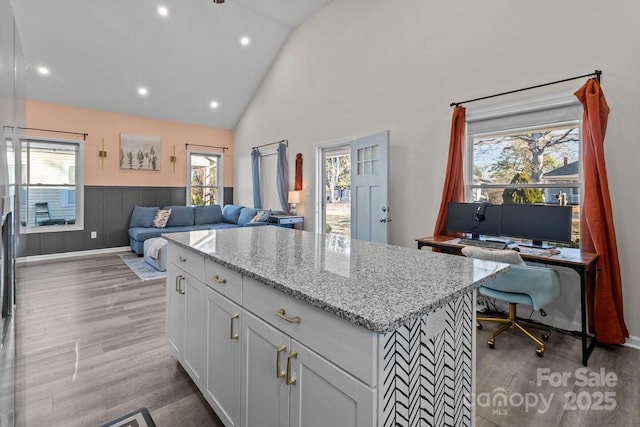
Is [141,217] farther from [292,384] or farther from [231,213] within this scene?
[292,384]

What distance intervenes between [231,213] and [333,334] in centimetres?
634

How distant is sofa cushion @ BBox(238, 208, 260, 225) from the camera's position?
20.5 feet

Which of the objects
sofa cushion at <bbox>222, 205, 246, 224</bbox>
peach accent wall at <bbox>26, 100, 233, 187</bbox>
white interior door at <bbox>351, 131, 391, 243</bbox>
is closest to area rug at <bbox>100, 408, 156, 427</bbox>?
white interior door at <bbox>351, 131, 391, 243</bbox>

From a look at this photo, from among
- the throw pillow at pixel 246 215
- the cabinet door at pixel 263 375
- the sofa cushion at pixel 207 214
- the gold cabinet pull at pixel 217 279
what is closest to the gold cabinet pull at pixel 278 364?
the cabinet door at pixel 263 375

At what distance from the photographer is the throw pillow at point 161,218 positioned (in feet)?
20.2

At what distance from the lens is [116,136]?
609 centimetres

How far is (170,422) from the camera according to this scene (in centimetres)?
166

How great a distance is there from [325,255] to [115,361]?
181cm

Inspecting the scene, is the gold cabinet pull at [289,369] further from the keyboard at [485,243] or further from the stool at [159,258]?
the stool at [159,258]

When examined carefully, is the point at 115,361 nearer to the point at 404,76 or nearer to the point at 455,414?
the point at 455,414

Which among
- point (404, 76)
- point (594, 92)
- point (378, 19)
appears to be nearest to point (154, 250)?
point (404, 76)

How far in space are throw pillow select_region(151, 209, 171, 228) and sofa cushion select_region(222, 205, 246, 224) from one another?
1188 millimetres

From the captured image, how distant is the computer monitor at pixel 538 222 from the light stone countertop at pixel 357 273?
67.8 inches

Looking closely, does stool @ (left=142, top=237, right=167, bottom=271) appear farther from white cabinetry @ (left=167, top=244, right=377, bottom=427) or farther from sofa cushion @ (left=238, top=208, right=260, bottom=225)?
white cabinetry @ (left=167, top=244, right=377, bottom=427)
